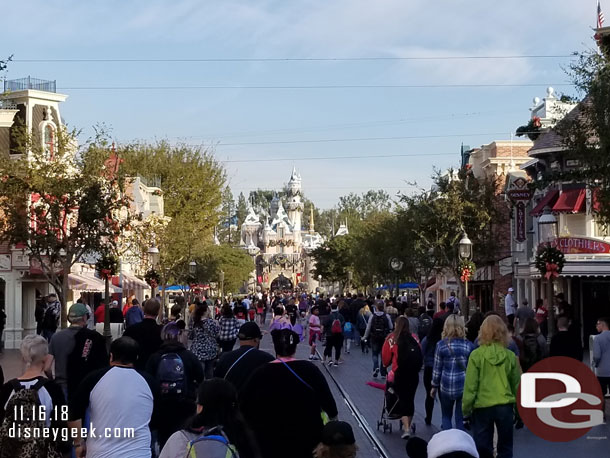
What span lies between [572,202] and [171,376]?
100 ft

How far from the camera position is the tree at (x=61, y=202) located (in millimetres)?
35406

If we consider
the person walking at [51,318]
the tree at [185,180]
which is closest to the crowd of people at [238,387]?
the person walking at [51,318]

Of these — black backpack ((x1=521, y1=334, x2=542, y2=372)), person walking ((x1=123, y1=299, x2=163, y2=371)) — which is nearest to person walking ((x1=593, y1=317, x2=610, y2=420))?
black backpack ((x1=521, y1=334, x2=542, y2=372))

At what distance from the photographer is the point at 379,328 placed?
26719mm

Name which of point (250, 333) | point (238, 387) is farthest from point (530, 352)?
point (238, 387)

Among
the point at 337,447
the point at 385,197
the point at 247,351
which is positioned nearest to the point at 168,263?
the point at 247,351

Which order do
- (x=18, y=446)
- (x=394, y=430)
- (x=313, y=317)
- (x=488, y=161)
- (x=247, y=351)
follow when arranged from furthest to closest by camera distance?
(x=488, y=161) < (x=313, y=317) < (x=394, y=430) < (x=247, y=351) < (x=18, y=446)

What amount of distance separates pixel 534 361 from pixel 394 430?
7.50 feet

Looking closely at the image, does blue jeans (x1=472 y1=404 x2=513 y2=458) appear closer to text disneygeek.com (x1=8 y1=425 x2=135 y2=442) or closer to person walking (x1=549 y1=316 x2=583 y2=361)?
text disneygeek.com (x1=8 y1=425 x2=135 y2=442)

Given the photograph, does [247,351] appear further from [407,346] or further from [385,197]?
[385,197]

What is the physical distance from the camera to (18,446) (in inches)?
323

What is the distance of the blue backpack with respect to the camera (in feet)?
36.9

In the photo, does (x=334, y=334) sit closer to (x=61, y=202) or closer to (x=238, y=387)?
(x=61, y=202)

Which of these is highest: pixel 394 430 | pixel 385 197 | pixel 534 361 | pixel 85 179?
pixel 385 197
